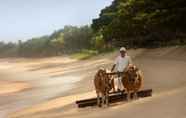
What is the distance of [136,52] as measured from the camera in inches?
1858

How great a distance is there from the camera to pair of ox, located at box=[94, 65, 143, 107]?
15117 mm

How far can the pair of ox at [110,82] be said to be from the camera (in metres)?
15.1

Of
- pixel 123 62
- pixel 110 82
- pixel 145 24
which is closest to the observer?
pixel 110 82

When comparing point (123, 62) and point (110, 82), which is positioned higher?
point (123, 62)

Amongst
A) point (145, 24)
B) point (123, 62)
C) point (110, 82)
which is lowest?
point (110, 82)

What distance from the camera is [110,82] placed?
49.8 feet

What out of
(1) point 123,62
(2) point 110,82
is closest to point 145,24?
(1) point 123,62

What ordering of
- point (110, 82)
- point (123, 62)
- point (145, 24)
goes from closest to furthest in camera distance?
point (110, 82), point (123, 62), point (145, 24)

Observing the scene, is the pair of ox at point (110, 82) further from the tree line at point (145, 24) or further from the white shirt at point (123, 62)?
the tree line at point (145, 24)

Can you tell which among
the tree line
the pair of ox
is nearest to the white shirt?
the pair of ox

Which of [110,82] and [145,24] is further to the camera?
[145,24]

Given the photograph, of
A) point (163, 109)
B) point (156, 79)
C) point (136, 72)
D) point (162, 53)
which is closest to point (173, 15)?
point (162, 53)

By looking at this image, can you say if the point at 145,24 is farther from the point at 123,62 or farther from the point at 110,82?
the point at 110,82

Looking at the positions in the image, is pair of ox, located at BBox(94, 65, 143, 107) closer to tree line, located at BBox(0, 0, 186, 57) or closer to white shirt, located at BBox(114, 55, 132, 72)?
white shirt, located at BBox(114, 55, 132, 72)
